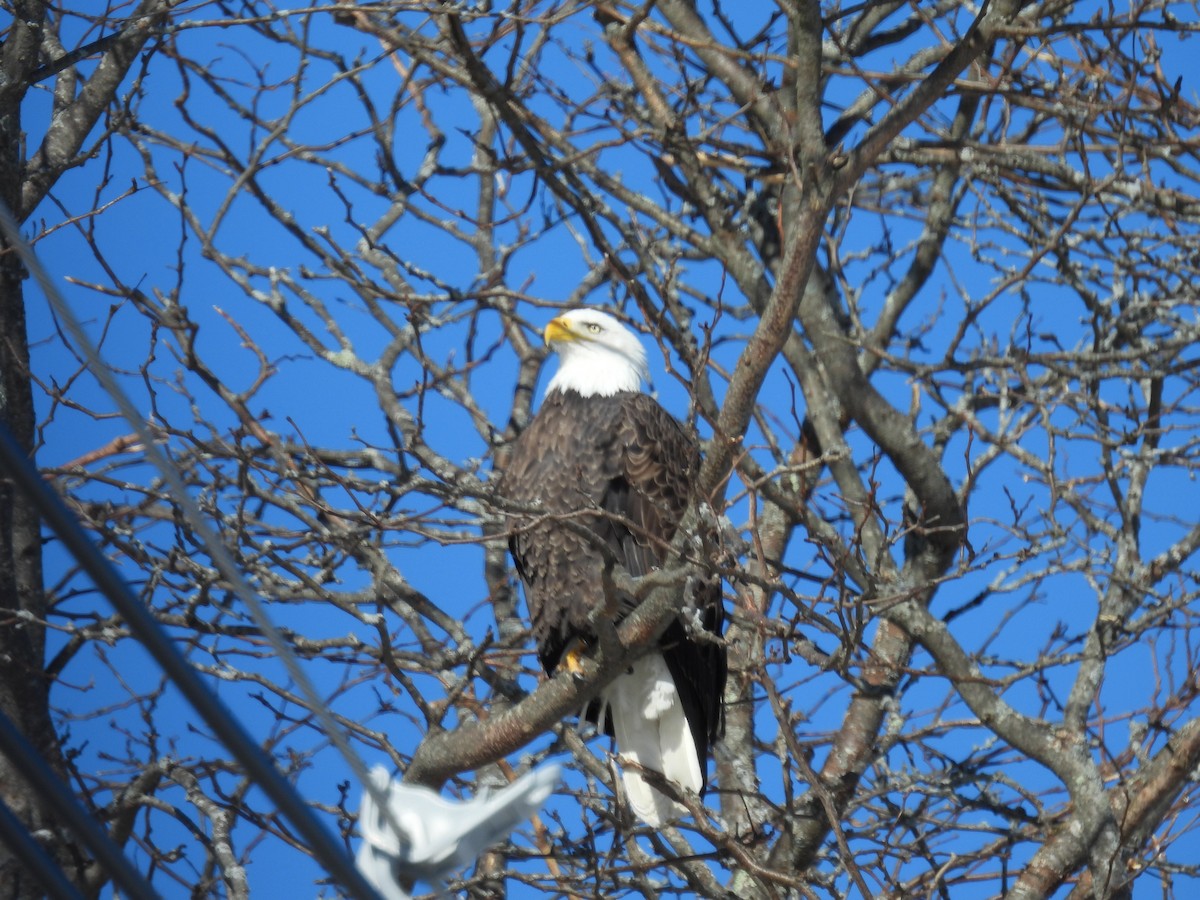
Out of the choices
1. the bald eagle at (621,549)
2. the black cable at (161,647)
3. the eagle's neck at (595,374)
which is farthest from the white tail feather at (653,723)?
the black cable at (161,647)

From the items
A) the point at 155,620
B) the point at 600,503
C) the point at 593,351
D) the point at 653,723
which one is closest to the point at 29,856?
Answer: the point at 155,620

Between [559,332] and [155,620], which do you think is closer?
[155,620]

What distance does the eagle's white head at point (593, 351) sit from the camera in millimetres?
4816

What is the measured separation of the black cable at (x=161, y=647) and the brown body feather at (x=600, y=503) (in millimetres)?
3093

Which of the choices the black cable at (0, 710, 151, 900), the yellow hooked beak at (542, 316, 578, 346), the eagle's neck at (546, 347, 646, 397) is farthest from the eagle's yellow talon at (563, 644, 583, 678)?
the black cable at (0, 710, 151, 900)

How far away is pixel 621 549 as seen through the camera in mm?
4430

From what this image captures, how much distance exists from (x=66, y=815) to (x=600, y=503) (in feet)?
10.7

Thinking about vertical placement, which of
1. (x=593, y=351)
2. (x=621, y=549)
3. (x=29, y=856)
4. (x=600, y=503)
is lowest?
(x=29, y=856)

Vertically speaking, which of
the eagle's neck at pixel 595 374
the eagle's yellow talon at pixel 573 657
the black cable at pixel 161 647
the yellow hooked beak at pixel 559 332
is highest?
the yellow hooked beak at pixel 559 332

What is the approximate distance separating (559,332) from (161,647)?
381 cm

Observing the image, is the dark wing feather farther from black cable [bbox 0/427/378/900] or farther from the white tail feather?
black cable [bbox 0/427/378/900]

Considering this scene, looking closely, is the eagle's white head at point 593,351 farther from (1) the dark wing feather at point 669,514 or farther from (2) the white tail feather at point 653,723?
(2) the white tail feather at point 653,723

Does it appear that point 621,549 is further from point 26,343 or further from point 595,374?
point 26,343

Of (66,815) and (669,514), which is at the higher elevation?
(669,514)
